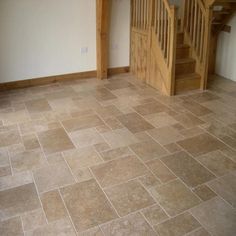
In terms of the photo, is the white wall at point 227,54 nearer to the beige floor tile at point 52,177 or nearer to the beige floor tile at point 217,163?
the beige floor tile at point 217,163

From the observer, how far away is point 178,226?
221 centimetres

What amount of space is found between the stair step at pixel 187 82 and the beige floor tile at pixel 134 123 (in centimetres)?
113

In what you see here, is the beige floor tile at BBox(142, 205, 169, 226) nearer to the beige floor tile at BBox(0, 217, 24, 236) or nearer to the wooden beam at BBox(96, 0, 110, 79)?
the beige floor tile at BBox(0, 217, 24, 236)

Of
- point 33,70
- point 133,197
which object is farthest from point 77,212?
point 33,70

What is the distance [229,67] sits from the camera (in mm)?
5742

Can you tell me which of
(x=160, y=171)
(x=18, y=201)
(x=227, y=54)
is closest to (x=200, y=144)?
(x=160, y=171)

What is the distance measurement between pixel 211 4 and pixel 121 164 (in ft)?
9.82

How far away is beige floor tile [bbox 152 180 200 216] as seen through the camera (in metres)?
2.39

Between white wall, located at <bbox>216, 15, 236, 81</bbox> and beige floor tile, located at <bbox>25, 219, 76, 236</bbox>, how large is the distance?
15.0 ft

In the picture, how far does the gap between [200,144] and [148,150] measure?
613mm

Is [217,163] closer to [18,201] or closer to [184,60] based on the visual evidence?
[18,201]

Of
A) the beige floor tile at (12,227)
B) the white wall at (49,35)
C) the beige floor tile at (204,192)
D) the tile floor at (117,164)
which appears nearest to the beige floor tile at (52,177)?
the tile floor at (117,164)

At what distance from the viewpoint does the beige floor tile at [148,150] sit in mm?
3148

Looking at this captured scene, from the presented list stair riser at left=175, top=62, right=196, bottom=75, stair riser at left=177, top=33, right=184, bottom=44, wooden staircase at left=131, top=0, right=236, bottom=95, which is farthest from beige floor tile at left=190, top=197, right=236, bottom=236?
stair riser at left=177, top=33, right=184, bottom=44
